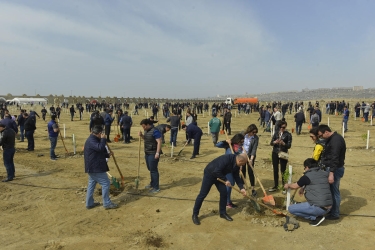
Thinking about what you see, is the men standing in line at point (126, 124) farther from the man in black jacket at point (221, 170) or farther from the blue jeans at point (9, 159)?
the man in black jacket at point (221, 170)

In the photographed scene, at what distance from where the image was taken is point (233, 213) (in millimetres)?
6035

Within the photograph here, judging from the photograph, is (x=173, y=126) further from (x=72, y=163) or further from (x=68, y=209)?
(x=68, y=209)

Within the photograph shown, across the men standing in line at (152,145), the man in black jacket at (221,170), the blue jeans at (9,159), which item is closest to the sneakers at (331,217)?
the man in black jacket at (221,170)

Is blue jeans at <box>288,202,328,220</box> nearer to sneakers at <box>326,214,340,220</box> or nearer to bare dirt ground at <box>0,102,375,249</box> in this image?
bare dirt ground at <box>0,102,375,249</box>

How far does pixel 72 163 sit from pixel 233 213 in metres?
7.01

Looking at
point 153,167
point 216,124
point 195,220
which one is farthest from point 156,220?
point 216,124

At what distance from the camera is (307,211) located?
5.27 metres

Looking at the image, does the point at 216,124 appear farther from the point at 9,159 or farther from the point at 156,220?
the point at 9,159

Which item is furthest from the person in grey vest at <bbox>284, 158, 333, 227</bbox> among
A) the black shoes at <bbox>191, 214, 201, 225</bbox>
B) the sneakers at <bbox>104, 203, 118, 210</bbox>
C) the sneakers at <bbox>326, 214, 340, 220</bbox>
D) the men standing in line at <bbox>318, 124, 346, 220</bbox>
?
the sneakers at <bbox>104, 203, 118, 210</bbox>

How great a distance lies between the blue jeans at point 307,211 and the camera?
5211 millimetres

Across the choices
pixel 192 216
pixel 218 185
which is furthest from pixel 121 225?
pixel 218 185

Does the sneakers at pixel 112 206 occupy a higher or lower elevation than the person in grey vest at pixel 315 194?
lower

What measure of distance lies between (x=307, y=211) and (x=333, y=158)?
1.11m

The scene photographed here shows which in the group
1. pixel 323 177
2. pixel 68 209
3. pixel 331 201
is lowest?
pixel 68 209
